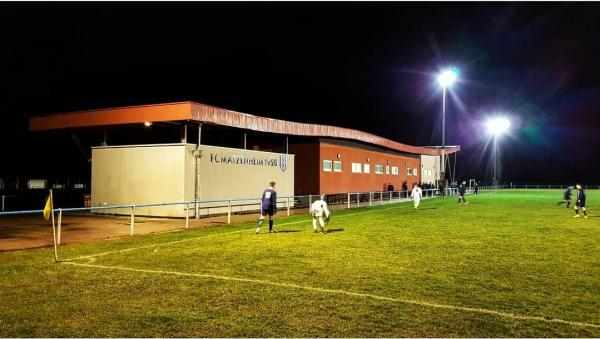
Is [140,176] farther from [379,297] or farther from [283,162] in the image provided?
[379,297]

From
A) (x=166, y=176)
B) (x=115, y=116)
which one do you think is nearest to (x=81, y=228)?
(x=166, y=176)

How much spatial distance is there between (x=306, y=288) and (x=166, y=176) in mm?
15047

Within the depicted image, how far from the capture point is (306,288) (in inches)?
289

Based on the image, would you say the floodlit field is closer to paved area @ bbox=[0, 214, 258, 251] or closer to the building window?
paved area @ bbox=[0, 214, 258, 251]

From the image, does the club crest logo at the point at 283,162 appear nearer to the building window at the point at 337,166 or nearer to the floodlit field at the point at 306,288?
the building window at the point at 337,166

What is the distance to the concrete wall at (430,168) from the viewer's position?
53656mm

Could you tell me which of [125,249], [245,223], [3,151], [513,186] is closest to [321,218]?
[245,223]

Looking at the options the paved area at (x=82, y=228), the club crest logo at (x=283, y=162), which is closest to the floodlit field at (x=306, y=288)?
the paved area at (x=82, y=228)

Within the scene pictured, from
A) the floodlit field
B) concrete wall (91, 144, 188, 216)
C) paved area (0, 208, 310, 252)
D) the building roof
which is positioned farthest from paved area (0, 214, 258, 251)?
the building roof

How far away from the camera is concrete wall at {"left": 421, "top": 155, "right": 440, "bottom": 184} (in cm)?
5366

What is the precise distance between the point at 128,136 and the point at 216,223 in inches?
446

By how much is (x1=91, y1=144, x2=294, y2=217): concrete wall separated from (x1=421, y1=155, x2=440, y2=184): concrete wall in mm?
33732

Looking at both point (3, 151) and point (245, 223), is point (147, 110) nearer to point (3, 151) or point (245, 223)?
point (245, 223)

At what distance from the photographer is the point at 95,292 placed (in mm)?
7133
